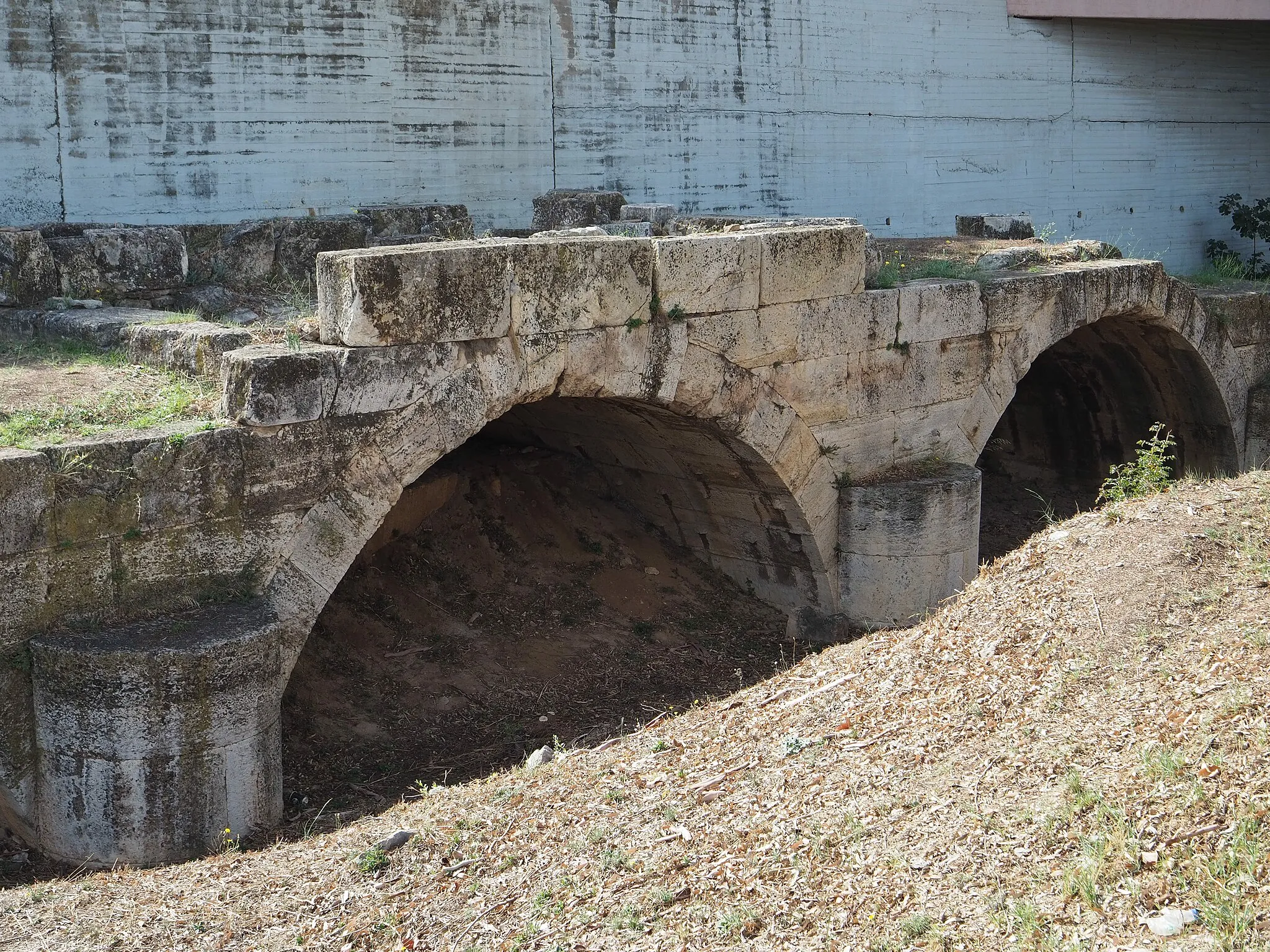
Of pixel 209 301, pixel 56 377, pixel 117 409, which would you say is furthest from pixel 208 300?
pixel 117 409

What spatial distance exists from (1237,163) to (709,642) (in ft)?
46.1

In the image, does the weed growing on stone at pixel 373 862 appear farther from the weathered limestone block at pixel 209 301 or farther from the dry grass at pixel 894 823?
the weathered limestone block at pixel 209 301

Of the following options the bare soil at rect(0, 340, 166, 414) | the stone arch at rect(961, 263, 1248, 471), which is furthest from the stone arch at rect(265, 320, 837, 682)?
the stone arch at rect(961, 263, 1248, 471)

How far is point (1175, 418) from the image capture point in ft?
38.4

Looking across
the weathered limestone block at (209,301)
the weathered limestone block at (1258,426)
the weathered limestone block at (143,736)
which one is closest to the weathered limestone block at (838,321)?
the weathered limestone block at (209,301)

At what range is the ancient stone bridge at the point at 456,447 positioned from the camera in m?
5.11

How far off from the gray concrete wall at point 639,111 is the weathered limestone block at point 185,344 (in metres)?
3.28

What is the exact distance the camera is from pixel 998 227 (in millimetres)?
12172

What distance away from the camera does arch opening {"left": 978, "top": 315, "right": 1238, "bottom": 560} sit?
11172mm

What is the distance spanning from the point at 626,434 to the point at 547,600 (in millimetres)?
1212

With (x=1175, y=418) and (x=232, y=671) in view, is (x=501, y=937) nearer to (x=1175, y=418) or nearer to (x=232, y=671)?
(x=232, y=671)

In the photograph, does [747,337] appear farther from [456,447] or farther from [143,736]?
[143,736]

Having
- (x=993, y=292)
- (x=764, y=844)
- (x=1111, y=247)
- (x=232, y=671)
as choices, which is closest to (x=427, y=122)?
(x=993, y=292)

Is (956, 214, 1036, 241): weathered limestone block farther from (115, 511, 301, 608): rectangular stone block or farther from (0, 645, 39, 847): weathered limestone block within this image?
(0, 645, 39, 847): weathered limestone block
